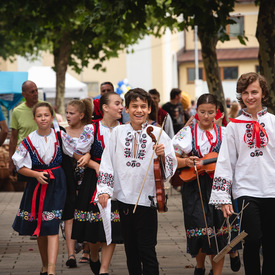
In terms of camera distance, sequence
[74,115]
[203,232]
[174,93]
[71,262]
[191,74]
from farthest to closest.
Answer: [191,74], [174,93], [74,115], [71,262], [203,232]

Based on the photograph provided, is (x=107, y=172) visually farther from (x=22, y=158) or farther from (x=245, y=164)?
(x=22, y=158)

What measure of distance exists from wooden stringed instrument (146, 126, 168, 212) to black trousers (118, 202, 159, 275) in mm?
189

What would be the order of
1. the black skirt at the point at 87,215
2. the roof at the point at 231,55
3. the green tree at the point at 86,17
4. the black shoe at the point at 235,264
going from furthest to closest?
the roof at the point at 231,55
the green tree at the point at 86,17
the black shoe at the point at 235,264
the black skirt at the point at 87,215

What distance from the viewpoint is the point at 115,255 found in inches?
323

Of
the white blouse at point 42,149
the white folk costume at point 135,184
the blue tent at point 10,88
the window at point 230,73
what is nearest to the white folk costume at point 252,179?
the white folk costume at point 135,184

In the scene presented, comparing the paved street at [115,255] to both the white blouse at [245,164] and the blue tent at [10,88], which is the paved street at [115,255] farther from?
the blue tent at [10,88]

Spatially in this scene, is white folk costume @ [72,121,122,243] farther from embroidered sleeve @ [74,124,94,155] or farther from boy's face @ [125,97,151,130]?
boy's face @ [125,97,151,130]

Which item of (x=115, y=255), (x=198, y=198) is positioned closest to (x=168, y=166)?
(x=198, y=198)

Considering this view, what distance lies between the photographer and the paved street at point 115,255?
289 inches

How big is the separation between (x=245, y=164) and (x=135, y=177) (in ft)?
2.95

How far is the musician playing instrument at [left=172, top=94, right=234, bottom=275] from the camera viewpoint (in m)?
6.43

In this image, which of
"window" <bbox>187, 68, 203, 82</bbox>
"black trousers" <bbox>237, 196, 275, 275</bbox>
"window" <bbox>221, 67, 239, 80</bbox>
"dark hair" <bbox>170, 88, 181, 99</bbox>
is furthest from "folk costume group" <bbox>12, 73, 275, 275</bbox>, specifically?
"window" <bbox>187, 68, 203, 82</bbox>

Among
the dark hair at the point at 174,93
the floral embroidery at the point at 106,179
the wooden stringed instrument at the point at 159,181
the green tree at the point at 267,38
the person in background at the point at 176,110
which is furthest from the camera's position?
the person in background at the point at 176,110

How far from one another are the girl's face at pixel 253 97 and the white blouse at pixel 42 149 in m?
2.08
